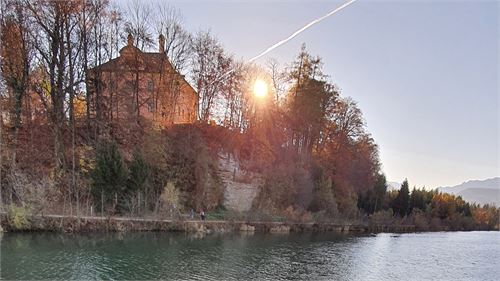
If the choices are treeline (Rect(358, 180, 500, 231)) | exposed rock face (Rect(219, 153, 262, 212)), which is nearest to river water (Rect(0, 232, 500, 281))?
exposed rock face (Rect(219, 153, 262, 212))

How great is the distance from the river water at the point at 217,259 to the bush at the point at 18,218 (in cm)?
62

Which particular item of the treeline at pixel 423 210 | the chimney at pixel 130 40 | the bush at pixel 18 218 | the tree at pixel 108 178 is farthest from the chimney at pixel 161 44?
the treeline at pixel 423 210

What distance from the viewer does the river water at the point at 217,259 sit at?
16.6 m

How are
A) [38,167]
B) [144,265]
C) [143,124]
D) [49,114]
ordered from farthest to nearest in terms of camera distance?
[143,124] < [49,114] < [38,167] < [144,265]

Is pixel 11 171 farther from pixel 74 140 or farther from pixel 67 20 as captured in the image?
pixel 67 20

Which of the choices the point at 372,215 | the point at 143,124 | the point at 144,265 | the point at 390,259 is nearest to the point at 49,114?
the point at 143,124

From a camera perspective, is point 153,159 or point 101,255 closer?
point 101,255

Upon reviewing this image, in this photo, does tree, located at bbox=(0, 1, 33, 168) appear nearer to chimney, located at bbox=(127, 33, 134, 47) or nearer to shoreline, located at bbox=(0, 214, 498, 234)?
chimney, located at bbox=(127, 33, 134, 47)

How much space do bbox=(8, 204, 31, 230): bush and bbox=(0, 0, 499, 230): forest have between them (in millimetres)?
71

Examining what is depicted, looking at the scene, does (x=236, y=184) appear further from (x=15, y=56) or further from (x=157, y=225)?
(x=15, y=56)

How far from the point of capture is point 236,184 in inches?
1433

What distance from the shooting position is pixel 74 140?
30.6m

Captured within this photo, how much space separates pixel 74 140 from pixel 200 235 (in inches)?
486

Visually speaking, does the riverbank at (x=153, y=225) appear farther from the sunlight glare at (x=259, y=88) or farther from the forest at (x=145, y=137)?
the sunlight glare at (x=259, y=88)
